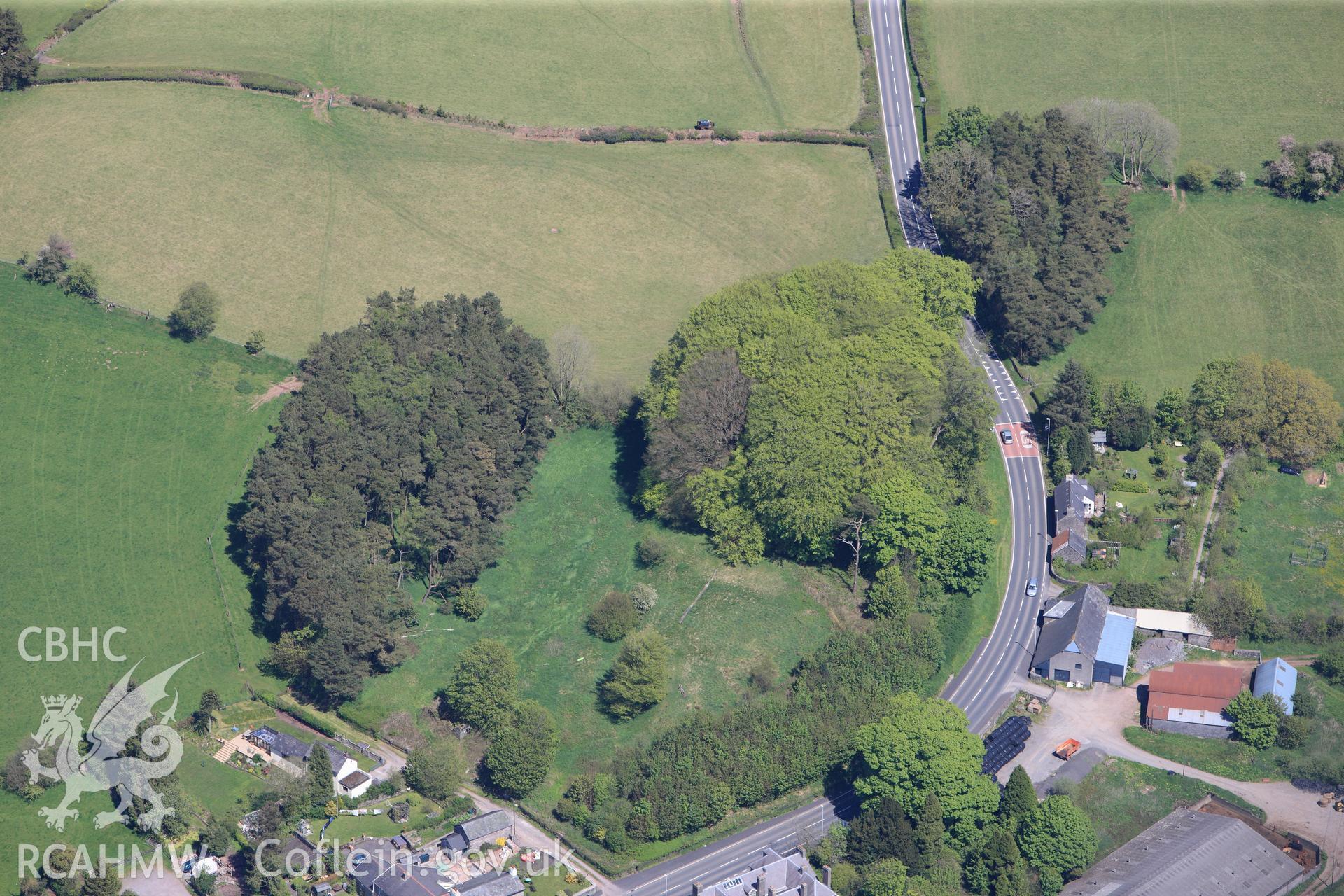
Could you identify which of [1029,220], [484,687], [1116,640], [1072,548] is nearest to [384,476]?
[484,687]

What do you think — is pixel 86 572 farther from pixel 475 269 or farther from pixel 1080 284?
pixel 1080 284

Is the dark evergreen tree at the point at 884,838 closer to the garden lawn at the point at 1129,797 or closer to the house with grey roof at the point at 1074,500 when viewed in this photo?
the garden lawn at the point at 1129,797

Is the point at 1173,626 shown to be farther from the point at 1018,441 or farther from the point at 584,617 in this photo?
the point at 584,617

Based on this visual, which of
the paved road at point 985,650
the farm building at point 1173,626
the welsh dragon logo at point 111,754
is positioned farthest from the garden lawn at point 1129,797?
the welsh dragon logo at point 111,754

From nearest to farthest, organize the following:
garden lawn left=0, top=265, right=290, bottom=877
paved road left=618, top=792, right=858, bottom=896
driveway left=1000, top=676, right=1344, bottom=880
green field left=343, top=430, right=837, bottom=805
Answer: paved road left=618, top=792, right=858, bottom=896 → driveway left=1000, top=676, right=1344, bottom=880 → green field left=343, top=430, right=837, bottom=805 → garden lawn left=0, top=265, right=290, bottom=877

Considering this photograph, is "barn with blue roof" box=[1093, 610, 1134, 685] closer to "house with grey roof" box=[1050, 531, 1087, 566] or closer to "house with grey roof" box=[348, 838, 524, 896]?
"house with grey roof" box=[1050, 531, 1087, 566]

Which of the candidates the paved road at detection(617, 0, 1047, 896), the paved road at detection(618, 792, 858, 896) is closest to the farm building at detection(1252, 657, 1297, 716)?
the paved road at detection(617, 0, 1047, 896)
